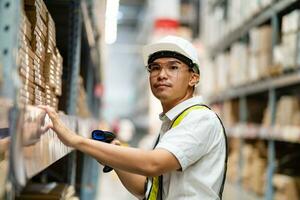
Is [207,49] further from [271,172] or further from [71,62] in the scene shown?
[71,62]

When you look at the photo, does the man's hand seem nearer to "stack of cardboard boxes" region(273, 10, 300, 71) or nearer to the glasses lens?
the glasses lens

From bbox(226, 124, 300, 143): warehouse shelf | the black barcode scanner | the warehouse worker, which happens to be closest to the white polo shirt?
the warehouse worker

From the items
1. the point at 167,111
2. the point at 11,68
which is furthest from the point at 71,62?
the point at 11,68

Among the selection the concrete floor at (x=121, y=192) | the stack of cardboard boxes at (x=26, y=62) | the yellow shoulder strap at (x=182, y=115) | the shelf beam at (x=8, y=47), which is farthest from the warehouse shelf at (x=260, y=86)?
the shelf beam at (x=8, y=47)

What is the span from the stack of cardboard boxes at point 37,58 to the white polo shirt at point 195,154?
19.1 inches

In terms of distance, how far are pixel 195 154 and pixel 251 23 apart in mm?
3663

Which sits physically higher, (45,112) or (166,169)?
(45,112)

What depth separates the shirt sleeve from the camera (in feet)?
5.64

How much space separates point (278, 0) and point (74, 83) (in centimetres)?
245

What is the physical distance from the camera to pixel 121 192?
646 centimetres

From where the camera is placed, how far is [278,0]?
425cm

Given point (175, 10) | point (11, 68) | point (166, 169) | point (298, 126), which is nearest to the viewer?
point (11, 68)

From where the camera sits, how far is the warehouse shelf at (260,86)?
12.7 feet

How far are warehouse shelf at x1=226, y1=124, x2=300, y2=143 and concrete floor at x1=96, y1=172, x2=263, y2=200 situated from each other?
0.63 m
